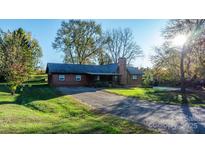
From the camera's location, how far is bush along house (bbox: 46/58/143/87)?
22.3 metres

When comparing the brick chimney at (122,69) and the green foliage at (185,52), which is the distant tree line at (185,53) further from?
the brick chimney at (122,69)

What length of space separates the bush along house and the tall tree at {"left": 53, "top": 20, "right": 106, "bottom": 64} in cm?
522

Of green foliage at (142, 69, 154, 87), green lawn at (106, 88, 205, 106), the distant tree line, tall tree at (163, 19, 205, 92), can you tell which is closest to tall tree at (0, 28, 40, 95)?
green lawn at (106, 88, 205, 106)

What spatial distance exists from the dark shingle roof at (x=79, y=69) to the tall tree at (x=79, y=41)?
4595 mm

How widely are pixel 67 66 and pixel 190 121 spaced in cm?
1733

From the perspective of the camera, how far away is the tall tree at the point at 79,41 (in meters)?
28.0

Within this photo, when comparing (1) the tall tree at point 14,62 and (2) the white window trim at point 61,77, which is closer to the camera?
(1) the tall tree at point 14,62

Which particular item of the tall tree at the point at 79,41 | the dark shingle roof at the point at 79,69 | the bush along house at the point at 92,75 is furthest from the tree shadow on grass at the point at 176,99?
the tall tree at the point at 79,41

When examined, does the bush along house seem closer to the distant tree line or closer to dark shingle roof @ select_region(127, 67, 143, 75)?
dark shingle roof @ select_region(127, 67, 143, 75)

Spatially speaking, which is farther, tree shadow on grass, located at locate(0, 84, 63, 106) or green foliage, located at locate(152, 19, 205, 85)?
green foliage, located at locate(152, 19, 205, 85)

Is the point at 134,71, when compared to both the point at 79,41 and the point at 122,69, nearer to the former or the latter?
the point at 122,69

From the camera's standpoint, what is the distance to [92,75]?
79.9 ft

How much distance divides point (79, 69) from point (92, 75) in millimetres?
1570
